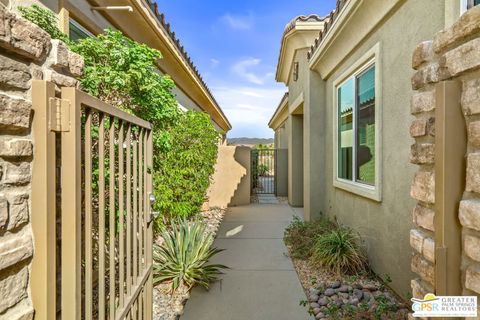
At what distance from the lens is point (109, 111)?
1.95m

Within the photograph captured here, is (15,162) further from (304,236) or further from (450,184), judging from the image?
(304,236)

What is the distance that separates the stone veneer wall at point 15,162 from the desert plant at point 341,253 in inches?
164

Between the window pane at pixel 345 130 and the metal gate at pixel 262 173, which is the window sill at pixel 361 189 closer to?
the window pane at pixel 345 130

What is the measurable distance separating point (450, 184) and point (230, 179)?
30.3 feet

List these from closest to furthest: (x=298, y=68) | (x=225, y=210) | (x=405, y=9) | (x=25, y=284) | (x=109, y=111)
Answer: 1. (x=25, y=284)
2. (x=109, y=111)
3. (x=405, y=9)
4. (x=298, y=68)
5. (x=225, y=210)

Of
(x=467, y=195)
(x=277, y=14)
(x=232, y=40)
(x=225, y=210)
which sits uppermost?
(x=232, y=40)

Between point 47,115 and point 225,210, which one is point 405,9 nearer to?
point 47,115

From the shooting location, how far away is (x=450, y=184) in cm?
155

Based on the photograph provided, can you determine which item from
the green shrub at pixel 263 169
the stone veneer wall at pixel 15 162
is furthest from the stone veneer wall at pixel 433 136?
the green shrub at pixel 263 169

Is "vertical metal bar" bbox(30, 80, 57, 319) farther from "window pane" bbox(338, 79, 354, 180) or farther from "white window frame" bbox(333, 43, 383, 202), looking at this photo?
"window pane" bbox(338, 79, 354, 180)

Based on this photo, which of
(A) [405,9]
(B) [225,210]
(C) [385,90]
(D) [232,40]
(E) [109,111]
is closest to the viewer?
(E) [109,111]

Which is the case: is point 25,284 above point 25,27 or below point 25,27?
below

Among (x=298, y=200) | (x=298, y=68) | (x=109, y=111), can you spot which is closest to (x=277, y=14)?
(x=298, y=68)

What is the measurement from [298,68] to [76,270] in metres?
8.17
